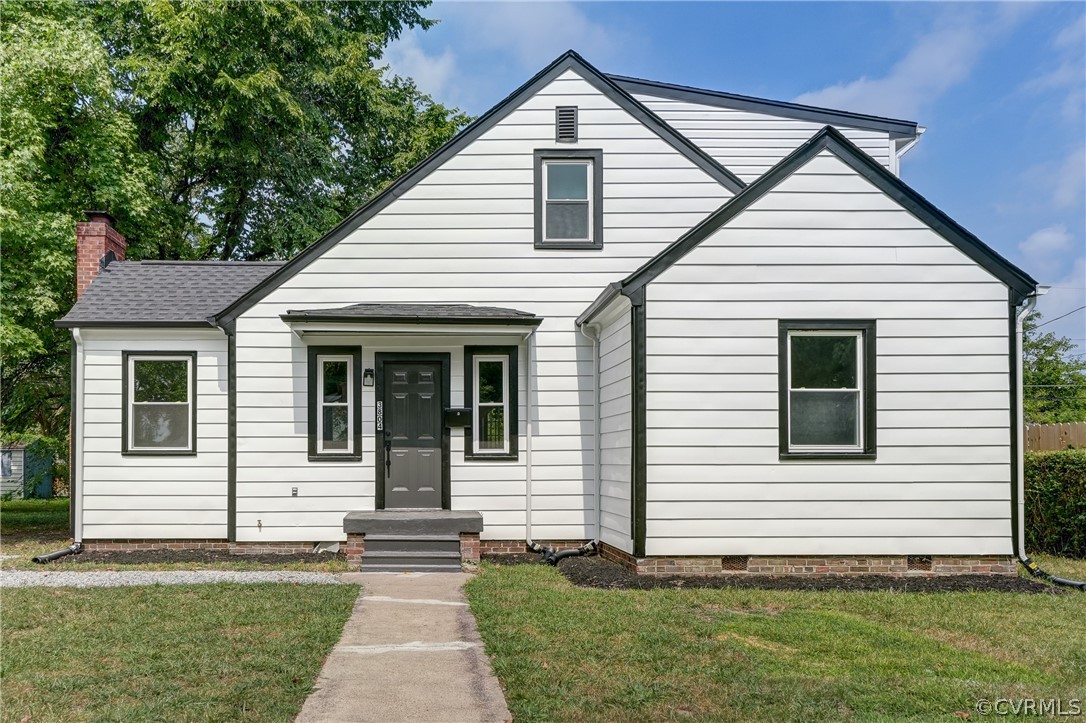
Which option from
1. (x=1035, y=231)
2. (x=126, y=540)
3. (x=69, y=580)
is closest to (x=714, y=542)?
(x=69, y=580)

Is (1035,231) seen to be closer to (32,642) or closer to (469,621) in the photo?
(469,621)

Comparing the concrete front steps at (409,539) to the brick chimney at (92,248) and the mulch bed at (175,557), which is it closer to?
the mulch bed at (175,557)

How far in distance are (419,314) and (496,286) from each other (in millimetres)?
1292

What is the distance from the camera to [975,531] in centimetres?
840

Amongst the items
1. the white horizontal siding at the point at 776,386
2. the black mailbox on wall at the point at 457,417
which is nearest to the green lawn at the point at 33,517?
the black mailbox on wall at the point at 457,417

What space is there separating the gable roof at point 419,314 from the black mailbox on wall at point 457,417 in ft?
4.43

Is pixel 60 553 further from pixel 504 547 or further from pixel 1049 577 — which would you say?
pixel 1049 577

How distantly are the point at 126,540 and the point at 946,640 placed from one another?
32.9 ft

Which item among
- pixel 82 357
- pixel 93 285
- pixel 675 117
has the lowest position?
pixel 82 357

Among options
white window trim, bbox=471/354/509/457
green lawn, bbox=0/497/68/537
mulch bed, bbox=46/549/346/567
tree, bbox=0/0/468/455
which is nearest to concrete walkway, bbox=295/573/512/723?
mulch bed, bbox=46/549/346/567

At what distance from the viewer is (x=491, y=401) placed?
10.7m

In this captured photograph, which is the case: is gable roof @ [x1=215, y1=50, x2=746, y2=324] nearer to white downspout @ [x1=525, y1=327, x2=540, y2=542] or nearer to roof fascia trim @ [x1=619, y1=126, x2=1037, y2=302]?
roof fascia trim @ [x1=619, y1=126, x2=1037, y2=302]

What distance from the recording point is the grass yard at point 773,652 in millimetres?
4352

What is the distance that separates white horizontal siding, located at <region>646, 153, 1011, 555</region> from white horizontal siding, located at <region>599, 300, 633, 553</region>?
398 millimetres
